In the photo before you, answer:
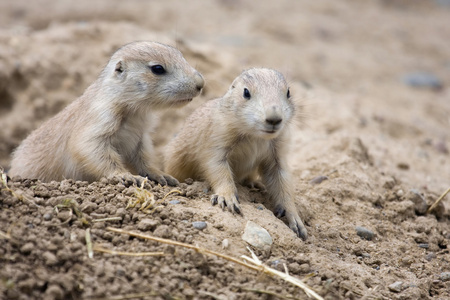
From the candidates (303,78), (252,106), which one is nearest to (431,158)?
(303,78)

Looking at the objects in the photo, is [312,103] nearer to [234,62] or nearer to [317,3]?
[234,62]

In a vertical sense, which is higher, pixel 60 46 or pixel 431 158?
pixel 60 46

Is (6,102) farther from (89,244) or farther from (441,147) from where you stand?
(441,147)

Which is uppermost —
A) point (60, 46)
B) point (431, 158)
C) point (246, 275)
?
point (60, 46)

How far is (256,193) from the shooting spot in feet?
18.2

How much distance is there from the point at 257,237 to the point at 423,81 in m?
8.60

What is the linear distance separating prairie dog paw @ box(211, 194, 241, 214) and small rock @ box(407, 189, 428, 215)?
6.93ft

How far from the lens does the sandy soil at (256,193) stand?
3.50 m

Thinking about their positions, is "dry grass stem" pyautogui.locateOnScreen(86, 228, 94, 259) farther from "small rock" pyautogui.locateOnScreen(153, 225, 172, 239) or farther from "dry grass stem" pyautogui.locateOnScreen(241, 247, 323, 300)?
"dry grass stem" pyautogui.locateOnScreen(241, 247, 323, 300)

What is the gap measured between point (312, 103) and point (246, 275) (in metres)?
5.01

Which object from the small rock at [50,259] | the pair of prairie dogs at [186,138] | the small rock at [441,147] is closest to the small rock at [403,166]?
the small rock at [441,147]

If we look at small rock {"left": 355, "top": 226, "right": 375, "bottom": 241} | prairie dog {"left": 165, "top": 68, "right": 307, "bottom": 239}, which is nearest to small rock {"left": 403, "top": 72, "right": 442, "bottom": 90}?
prairie dog {"left": 165, "top": 68, "right": 307, "bottom": 239}

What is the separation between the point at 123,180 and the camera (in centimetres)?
461

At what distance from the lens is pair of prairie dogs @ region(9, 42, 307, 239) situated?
491 centimetres
